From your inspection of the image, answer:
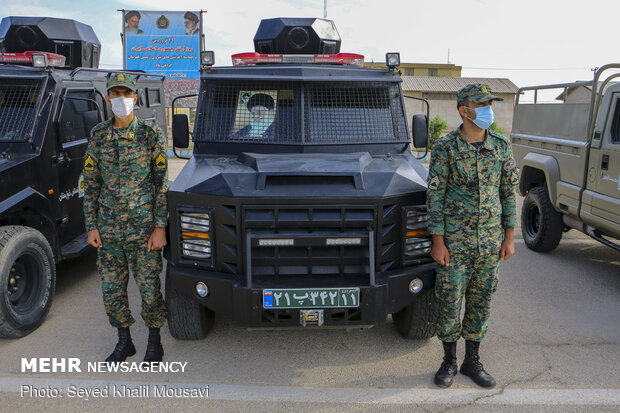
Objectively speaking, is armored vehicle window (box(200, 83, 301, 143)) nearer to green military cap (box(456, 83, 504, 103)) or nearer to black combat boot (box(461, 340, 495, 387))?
green military cap (box(456, 83, 504, 103))

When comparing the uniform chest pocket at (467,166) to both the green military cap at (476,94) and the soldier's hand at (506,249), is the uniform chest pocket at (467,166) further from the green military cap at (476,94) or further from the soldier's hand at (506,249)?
the soldier's hand at (506,249)

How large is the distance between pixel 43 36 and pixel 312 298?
5707 millimetres

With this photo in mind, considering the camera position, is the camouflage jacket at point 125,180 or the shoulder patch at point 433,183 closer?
the shoulder patch at point 433,183

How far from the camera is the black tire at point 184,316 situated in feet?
13.0

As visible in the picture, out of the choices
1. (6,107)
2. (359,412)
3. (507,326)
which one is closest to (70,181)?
(6,107)

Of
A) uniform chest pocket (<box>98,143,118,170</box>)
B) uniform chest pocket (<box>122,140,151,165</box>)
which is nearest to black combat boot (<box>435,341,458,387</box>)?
uniform chest pocket (<box>122,140,151,165</box>)

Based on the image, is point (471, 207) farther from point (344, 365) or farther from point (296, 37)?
point (296, 37)

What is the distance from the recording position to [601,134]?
216 inches

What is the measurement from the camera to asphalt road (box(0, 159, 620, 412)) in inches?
133

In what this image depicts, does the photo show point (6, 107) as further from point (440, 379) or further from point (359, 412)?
point (440, 379)

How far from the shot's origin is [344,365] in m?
3.89

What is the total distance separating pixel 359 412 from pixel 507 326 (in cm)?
190

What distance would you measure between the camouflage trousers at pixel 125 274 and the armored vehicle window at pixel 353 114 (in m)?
1.61

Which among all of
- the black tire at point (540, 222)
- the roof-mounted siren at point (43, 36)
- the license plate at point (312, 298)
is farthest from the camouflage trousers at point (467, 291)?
the roof-mounted siren at point (43, 36)
